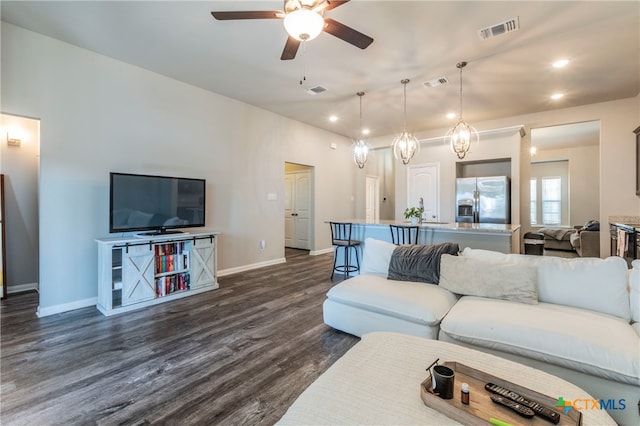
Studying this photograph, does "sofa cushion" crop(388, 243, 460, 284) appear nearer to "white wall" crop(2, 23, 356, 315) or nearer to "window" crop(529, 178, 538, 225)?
"white wall" crop(2, 23, 356, 315)

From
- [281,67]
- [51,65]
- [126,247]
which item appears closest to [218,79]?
[281,67]

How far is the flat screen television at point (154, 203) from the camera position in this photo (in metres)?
3.38

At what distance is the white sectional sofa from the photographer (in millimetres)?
1566

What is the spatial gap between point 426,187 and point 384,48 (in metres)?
3.83

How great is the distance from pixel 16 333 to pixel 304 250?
524 cm

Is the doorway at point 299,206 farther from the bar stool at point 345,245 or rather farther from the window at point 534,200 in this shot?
the window at point 534,200

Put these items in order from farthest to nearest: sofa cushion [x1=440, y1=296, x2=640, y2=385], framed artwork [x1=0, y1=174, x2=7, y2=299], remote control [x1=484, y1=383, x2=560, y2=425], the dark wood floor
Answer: framed artwork [x1=0, y1=174, x2=7, y2=299] → the dark wood floor → sofa cushion [x1=440, y1=296, x2=640, y2=385] → remote control [x1=484, y1=383, x2=560, y2=425]

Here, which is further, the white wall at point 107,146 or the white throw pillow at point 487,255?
the white wall at point 107,146

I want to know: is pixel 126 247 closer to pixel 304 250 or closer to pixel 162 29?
pixel 162 29

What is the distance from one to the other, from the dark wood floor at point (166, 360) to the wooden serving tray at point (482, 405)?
1025 mm

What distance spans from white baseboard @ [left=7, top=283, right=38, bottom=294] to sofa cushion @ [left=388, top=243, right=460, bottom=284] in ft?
16.4

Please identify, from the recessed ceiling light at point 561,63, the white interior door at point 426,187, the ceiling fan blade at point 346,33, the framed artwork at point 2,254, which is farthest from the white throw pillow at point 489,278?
the framed artwork at point 2,254

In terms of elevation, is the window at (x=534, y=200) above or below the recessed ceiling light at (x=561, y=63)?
below

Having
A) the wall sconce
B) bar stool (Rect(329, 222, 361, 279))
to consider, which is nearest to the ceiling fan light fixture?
bar stool (Rect(329, 222, 361, 279))
